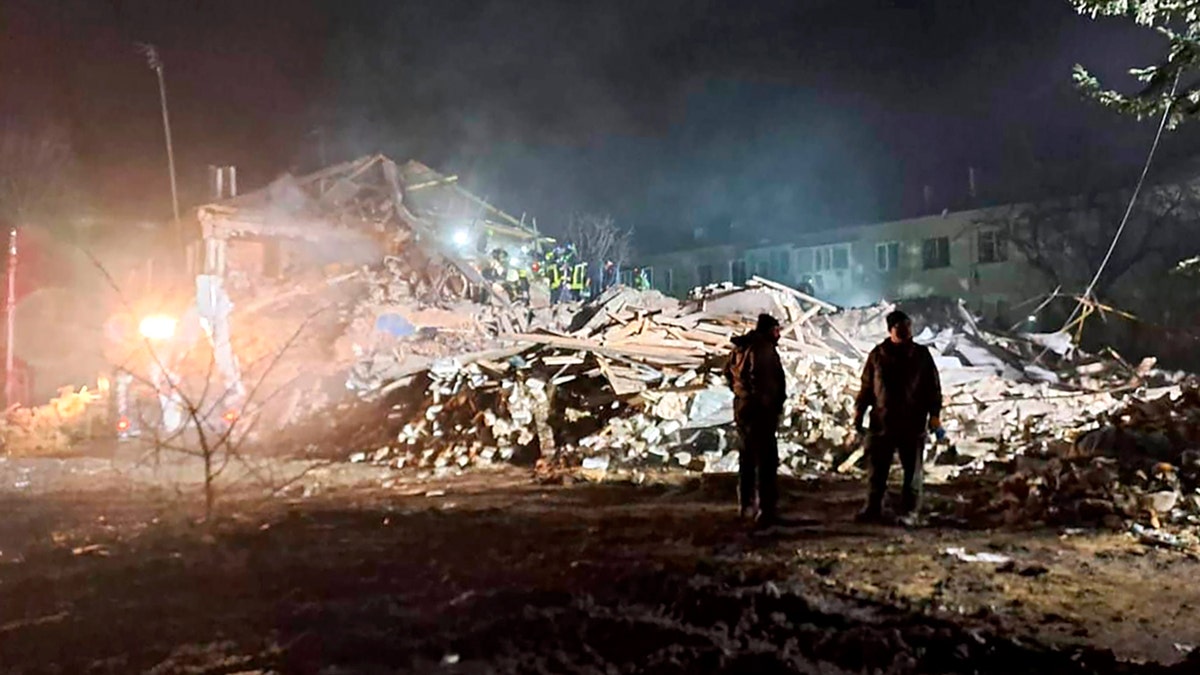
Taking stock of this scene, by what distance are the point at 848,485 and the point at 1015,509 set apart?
2693 millimetres

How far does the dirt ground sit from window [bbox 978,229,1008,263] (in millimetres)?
30834

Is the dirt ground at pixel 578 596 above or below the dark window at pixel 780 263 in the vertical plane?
below

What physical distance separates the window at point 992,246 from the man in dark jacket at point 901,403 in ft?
103

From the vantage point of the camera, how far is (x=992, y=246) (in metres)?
36.2

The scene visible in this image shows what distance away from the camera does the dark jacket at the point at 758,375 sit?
748 centimetres

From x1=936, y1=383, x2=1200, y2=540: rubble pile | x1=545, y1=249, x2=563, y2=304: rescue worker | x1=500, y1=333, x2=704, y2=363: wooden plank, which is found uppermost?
x1=545, y1=249, x2=563, y2=304: rescue worker

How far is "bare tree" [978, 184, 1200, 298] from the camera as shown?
30375mm

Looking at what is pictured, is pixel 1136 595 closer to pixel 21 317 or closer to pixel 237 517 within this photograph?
pixel 237 517

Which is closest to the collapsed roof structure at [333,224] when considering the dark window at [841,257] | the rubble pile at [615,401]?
the rubble pile at [615,401]

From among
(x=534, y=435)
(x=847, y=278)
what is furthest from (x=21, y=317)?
(x=847, y=278)

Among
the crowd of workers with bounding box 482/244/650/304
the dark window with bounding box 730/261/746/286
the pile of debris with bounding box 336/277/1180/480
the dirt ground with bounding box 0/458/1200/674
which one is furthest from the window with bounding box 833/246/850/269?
the dirt ground with bounding box 0/458/1200/674

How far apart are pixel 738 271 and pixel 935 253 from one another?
11.2m

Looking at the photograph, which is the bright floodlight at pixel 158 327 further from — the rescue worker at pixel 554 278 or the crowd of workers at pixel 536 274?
the rescue worker at pixel 554 278

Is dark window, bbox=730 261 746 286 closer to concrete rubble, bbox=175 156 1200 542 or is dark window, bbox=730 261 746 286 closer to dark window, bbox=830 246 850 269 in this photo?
dark window, bbox=830 246 850 269
